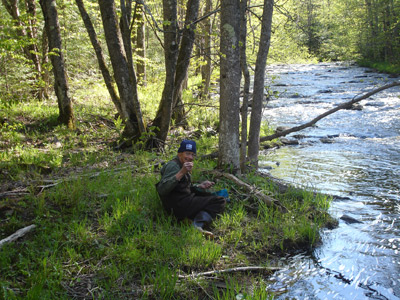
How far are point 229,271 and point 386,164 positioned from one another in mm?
7493

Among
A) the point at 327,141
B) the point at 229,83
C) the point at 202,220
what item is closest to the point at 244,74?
the point at 229,83

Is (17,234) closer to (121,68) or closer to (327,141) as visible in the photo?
(121,68)

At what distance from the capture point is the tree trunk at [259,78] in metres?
7.03

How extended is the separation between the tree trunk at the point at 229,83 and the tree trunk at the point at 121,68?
2.73 metres

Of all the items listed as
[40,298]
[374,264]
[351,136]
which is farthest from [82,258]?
[351,136]

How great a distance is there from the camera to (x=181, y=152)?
4801 millimetres

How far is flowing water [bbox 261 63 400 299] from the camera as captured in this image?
404cm

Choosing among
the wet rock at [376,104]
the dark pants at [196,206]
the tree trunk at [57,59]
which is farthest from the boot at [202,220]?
the wet rock at [376,104]

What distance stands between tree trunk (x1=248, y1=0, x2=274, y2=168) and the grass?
114cm

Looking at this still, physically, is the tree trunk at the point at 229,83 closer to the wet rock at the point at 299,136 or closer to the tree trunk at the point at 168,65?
the tree trunk at the point at 168,65

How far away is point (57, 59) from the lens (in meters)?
9.58

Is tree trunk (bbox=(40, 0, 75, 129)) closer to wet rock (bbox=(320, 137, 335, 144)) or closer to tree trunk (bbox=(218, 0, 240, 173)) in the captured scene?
tree trunk (bbox=(218, 0, 240, 173))

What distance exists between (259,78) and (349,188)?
10.7 ft

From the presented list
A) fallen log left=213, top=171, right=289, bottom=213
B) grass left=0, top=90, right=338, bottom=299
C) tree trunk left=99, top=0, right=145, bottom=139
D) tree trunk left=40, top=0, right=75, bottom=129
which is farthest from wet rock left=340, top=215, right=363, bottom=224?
tree trunk left=40, top=0, right=75, bottom=129
